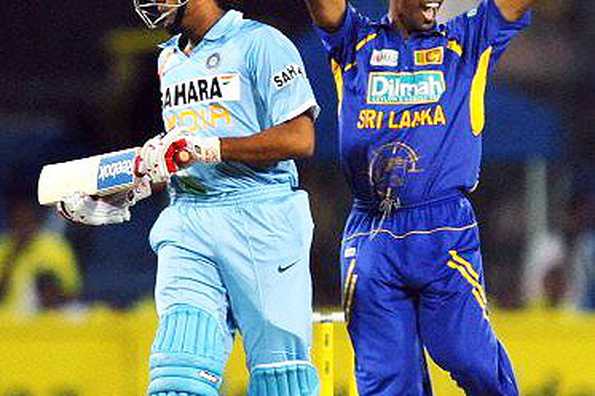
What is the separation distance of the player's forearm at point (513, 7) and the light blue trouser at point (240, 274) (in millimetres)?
1026

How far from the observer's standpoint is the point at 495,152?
9891 millimetres

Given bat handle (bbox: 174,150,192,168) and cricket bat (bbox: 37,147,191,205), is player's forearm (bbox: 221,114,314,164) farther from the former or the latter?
cricket bat (bbox: 37,147,191,205)

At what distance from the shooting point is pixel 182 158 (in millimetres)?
5152

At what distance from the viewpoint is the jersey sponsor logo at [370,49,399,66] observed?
227 inches

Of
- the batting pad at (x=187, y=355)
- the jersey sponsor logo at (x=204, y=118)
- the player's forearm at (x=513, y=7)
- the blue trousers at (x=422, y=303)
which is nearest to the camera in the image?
the batting pad at (x=187, y=355)

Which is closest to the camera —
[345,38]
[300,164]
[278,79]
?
[278,79]

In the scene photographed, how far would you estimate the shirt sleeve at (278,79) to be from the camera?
17.4 feet

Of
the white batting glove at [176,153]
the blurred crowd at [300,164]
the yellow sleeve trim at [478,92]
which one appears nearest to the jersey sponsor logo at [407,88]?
the yellow sleeve trim at [478,92]

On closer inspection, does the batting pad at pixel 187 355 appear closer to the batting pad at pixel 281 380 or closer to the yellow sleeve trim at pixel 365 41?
the batting pad at pixel 281 380

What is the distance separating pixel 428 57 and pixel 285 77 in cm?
66

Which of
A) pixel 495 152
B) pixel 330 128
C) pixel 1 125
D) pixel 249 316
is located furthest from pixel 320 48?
pixel 249 316

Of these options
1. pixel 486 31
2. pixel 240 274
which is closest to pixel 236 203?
pixel 240 274

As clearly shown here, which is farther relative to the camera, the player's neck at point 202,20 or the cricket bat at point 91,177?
the player's neck at point 202,20

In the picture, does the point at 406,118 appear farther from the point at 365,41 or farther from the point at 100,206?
the point at 100,206
